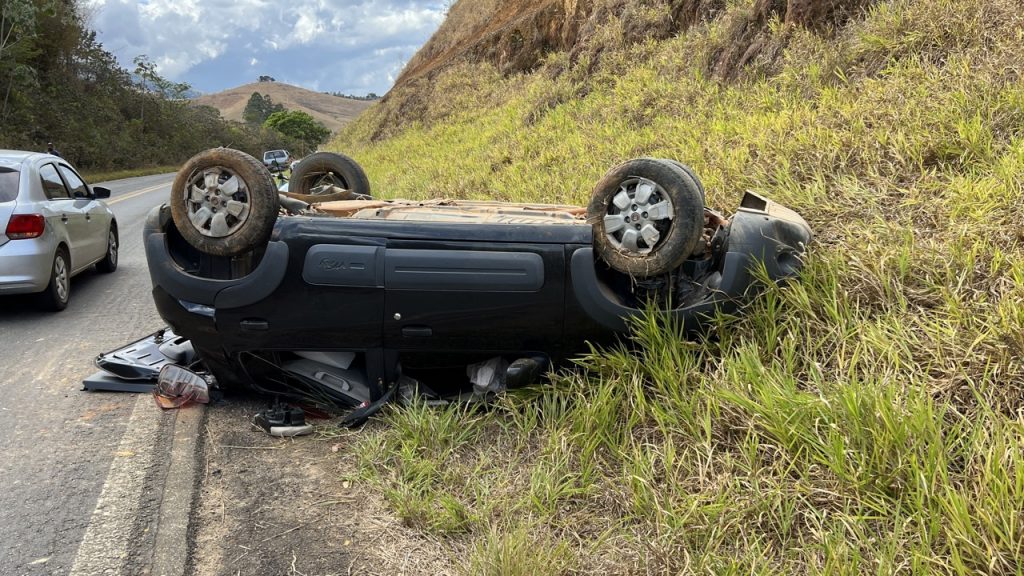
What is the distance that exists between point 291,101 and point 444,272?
165 m

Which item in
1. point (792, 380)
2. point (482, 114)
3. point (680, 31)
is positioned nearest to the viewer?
point (792, 380)

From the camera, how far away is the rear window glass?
21.6ft

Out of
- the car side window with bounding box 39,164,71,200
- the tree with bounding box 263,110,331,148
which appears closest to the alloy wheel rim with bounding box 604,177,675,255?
the car side window with bounding box 39,164,71,200

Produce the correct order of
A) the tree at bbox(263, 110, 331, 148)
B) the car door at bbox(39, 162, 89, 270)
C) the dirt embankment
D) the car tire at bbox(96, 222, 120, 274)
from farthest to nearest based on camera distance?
the tree at bbox(263, 110, 331, 148)
the car tire at bbox(96, 222, 120, 274)
the dirt embankment
the car door at bbox(39, 162, 89, 270)

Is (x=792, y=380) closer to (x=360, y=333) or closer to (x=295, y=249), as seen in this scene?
(x=360, y=333)

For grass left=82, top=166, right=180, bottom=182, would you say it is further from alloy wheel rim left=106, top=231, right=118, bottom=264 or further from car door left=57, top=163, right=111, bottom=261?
car door left=57, top=163, right=111, bottom=261

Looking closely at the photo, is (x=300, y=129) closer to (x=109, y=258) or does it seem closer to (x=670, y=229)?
(x=109, y=258)

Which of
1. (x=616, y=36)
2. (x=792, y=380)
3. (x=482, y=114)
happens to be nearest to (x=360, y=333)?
(x=792, y=380)

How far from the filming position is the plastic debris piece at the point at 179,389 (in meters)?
4.34

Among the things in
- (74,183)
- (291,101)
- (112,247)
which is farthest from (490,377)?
(291,101)

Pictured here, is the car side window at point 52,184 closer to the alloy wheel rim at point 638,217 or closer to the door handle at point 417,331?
the door handle at point 417,331

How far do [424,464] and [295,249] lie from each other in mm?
1327

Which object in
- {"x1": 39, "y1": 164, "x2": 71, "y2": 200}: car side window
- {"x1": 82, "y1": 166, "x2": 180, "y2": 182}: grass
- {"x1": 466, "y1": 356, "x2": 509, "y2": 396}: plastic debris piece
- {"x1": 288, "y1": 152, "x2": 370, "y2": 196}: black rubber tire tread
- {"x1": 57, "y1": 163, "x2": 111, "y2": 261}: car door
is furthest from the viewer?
{"x1": 82, "y1": 166, "x2": 180, "y2": 182}: grass

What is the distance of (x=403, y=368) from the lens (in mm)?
3979
